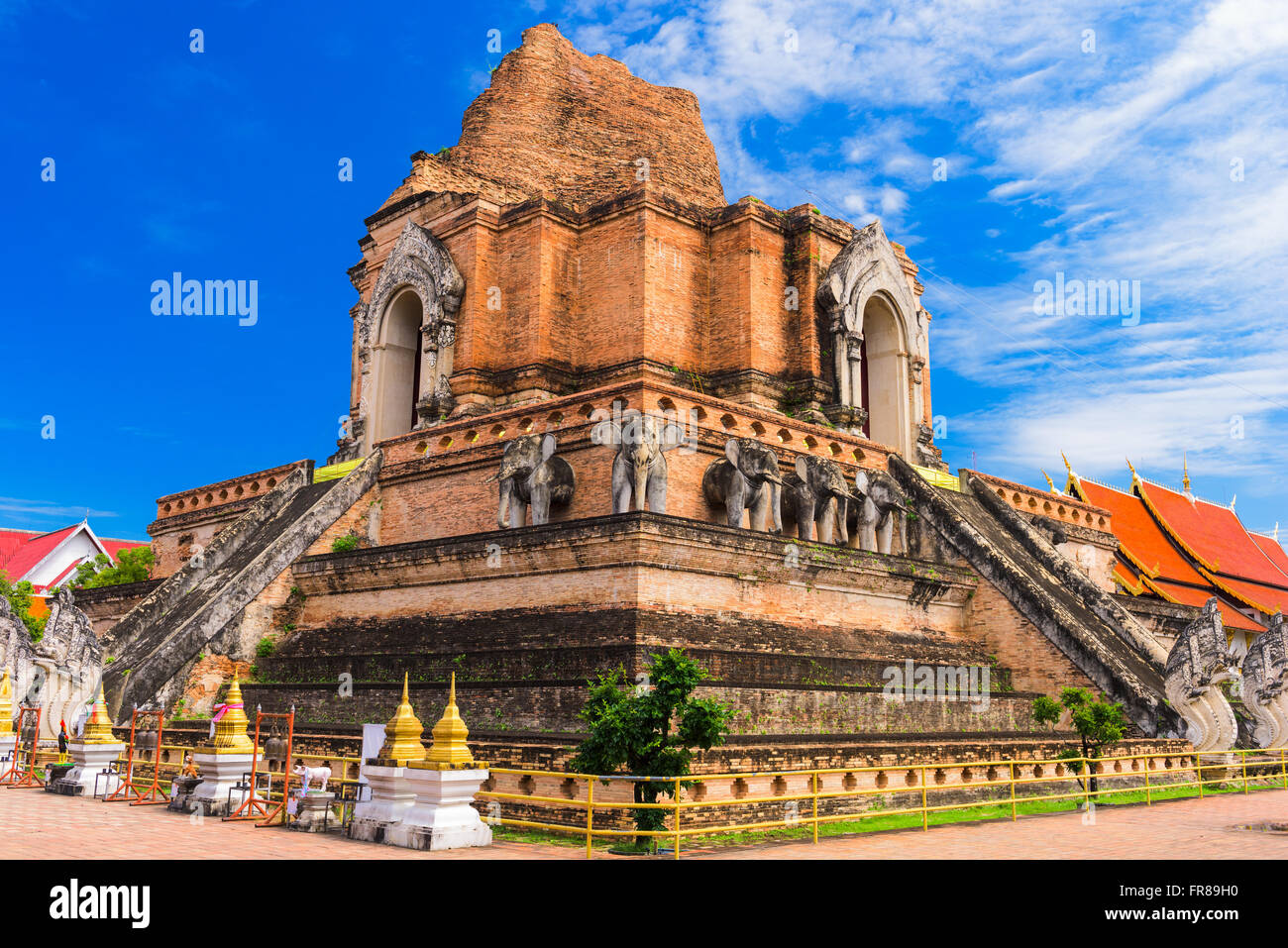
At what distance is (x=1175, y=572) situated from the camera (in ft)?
99.9

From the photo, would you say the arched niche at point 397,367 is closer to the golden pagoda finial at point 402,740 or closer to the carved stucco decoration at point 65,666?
the carved stucco decoration at point 65,666

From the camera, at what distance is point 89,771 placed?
12.6 m

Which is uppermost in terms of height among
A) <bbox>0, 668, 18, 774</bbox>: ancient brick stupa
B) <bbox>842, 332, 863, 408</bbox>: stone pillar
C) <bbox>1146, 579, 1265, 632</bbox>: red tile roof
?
<bbox>842, 332, 863, 408</bbox>: stone pillar

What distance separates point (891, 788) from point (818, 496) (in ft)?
20.9

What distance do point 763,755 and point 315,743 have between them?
4904 mm

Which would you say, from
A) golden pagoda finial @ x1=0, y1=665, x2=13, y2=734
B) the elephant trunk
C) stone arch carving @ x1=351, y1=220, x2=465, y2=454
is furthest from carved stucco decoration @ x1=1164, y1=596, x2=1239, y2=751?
Answer: golden pagoda finial @ x1=0, y1=665, x2=13, y2=734

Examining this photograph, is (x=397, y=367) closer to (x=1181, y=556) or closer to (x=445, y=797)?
(x=445, y=797)

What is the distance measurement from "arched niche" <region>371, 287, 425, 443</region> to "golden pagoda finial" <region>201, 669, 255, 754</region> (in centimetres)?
1066

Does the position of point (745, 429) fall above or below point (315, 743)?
above

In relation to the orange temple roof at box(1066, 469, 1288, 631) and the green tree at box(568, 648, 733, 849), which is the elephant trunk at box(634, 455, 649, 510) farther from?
the orange temple roof at box(1066, 469, 1288, 631)

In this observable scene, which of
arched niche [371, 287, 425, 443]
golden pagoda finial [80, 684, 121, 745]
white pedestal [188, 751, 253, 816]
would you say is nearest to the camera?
white pedestal [188, 751, 253, 816]

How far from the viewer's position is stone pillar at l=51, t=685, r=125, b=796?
1252 centimetres
